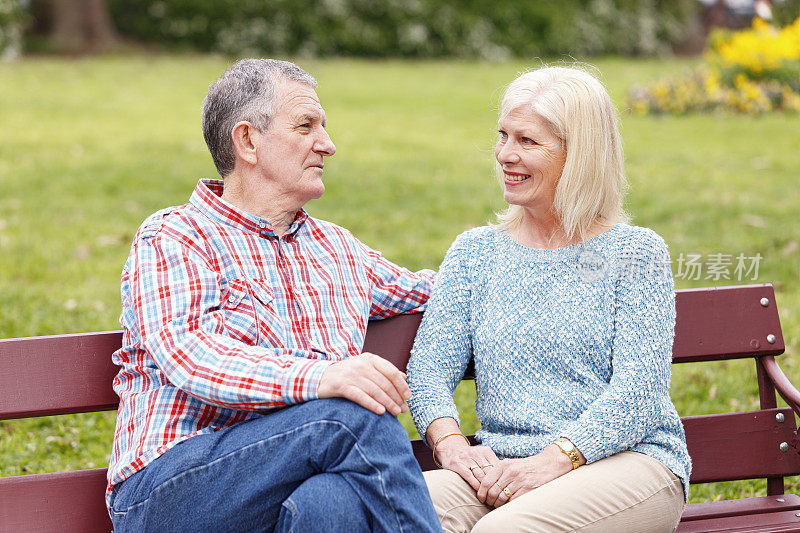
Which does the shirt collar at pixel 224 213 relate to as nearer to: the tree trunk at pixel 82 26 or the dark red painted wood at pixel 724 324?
the dark red painted wood at pixel 724 324

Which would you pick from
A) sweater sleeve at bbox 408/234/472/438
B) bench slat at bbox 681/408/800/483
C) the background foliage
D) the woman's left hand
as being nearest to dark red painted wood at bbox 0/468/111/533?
sweater sleeve at bbox 408/234/472/438

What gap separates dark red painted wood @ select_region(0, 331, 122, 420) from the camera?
9.57 ft

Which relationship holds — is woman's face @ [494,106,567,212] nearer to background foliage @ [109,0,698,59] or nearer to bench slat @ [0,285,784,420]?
bench slat @ [0,285,784,420]

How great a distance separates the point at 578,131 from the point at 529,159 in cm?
17

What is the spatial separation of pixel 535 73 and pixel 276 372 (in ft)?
4.18

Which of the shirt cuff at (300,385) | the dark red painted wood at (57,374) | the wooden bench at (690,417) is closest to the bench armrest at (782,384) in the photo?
the wooden bench at (690,417)

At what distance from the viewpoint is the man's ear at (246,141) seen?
9.76 ft

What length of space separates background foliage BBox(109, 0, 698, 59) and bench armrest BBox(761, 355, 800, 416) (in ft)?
58.6

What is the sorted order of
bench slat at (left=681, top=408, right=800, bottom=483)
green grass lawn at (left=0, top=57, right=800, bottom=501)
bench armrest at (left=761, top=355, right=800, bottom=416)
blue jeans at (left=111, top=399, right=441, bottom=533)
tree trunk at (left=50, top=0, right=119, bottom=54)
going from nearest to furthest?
blue jeans at (left=111, top=399, right=441, bottom=533)
bench armrest at (left=761, top=355, right=800, bottom=416)
bench slat at (left=681, top=408, right=800, bottom=483)
green grass lawn at (left=0, top=57, right=800, bottom=501)
tree trunk at (left=50, top=0, right=119, bottom=54)

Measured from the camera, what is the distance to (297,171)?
9.90ft

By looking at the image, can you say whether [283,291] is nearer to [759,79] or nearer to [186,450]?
[186,450]

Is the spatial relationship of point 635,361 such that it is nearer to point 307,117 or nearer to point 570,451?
point 570,451

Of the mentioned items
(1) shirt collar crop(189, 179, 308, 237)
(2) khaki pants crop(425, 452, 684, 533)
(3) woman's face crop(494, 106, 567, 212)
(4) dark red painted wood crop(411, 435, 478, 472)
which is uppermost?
(3) woman's face crop(494, 106, 567, 212)

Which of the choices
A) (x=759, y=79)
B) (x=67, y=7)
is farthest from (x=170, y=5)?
(x=759, y=79)
